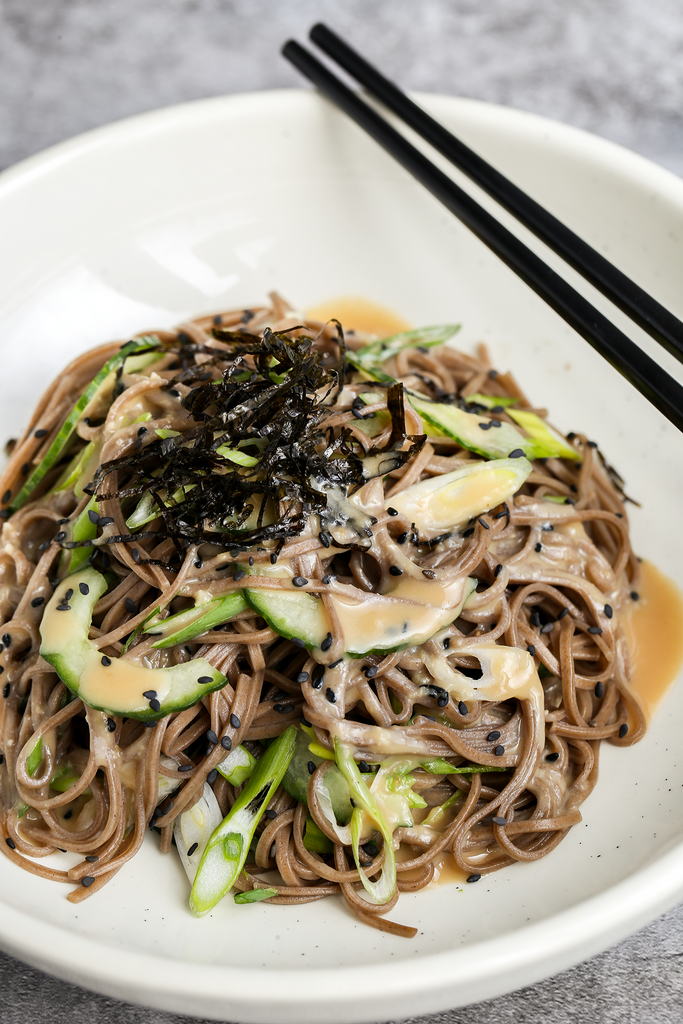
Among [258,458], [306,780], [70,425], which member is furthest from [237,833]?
[70,425]

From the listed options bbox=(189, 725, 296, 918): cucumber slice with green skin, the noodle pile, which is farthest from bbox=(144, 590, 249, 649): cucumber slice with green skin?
bbox=(189, 725, 296, 918): cucumber slice with green skin

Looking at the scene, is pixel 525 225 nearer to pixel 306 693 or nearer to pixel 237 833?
pixel 306 693

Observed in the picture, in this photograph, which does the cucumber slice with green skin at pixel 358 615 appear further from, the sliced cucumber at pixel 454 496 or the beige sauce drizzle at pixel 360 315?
the beige sauce drizzle at pixel 360 315

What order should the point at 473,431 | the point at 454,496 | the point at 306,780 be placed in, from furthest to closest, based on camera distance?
1. the point at 473,431
2. the point at 454,496
3. the point at 306,780

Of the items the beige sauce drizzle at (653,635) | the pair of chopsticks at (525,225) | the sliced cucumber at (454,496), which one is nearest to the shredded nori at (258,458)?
the sliced cucumber at (454,496)

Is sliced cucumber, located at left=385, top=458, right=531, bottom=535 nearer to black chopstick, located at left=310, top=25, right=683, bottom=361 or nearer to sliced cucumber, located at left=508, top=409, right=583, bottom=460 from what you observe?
sliced cucumber, located at left=508, top=409, right=583, bottom=460

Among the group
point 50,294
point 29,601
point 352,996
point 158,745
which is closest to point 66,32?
point 50,294

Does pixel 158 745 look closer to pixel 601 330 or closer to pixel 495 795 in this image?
pixel 495 795
